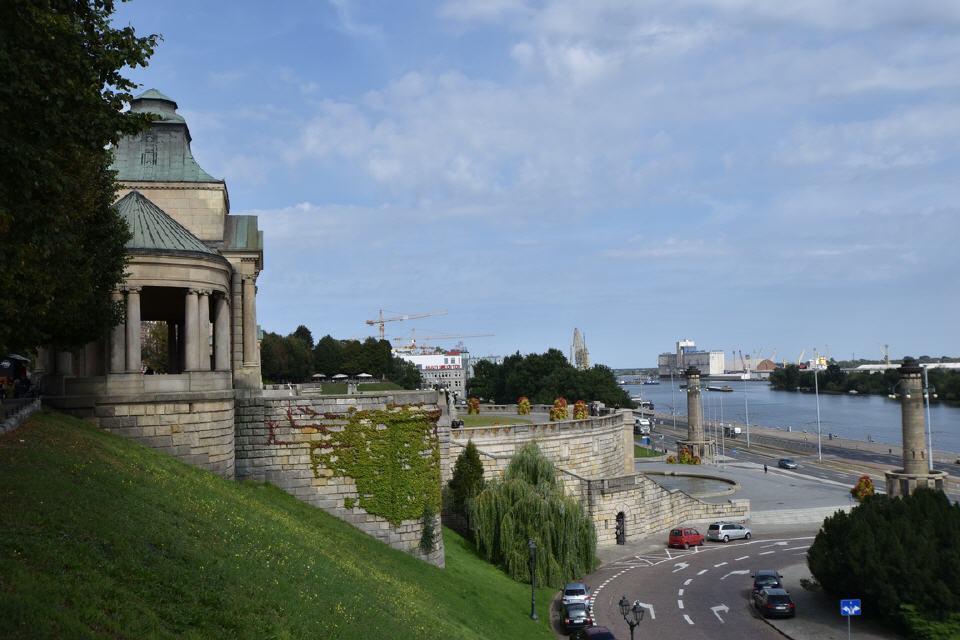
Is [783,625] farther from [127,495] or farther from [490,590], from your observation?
[127,495]

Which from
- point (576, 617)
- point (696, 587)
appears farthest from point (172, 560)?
point (696, 587)

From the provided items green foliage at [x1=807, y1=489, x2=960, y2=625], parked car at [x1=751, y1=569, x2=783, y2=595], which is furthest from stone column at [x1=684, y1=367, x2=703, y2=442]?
green foliage at [x1=807, y1=489, x2=960, y2=625]

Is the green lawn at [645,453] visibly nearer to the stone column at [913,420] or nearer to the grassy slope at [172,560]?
the stone column at [913,420]

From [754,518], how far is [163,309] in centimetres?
3292

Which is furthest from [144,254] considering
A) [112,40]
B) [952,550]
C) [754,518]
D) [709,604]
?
[754,518]

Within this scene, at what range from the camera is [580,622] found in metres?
25.9

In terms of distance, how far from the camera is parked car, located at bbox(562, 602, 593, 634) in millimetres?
25859

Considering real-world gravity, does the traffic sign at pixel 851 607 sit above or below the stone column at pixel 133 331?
below

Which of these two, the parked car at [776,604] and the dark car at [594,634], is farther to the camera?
the parked car at [776,604]

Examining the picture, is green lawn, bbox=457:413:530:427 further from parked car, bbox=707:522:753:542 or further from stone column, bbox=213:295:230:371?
stone column, bbox=213:295:230:371

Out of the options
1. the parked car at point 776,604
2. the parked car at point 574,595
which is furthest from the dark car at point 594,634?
the parked car at point 776,604

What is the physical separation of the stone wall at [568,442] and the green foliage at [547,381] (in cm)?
5281

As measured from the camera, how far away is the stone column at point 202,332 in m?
22.4

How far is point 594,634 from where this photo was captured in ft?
76.0
